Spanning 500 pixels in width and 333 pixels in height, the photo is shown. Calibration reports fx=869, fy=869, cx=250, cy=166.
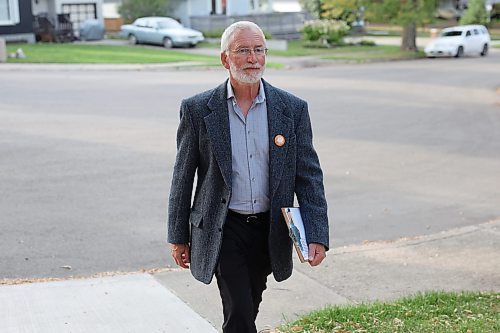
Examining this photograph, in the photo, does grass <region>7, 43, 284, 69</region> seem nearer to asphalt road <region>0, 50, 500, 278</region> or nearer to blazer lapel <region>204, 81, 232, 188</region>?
asphalt road <region>0, 50, 500, 278</region>

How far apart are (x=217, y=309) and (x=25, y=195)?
548 centimetres

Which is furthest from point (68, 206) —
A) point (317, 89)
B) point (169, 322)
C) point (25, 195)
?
point (317, 89)

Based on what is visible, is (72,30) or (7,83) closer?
(7,83)

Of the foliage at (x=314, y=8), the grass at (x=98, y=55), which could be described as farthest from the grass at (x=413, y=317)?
the foliage at (x=314, y=8)

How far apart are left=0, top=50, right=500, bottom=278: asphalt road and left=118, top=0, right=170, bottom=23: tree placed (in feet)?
80.2

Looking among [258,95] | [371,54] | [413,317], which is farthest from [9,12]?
[258,95]

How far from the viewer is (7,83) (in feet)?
79.7

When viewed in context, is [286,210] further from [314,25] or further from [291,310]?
[314,25]

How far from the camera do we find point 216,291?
6.80 metres

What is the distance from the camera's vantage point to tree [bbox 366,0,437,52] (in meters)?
40.9

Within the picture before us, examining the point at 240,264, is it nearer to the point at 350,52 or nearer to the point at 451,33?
the point at 350,52

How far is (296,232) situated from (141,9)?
151ft

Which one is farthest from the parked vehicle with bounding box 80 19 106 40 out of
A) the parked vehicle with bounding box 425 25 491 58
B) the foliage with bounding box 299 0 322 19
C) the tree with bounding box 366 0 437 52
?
the parked vehicle with bounding box 425 25 491 58

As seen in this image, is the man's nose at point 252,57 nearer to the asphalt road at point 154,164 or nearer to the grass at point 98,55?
the asphalt road at point 154,164
